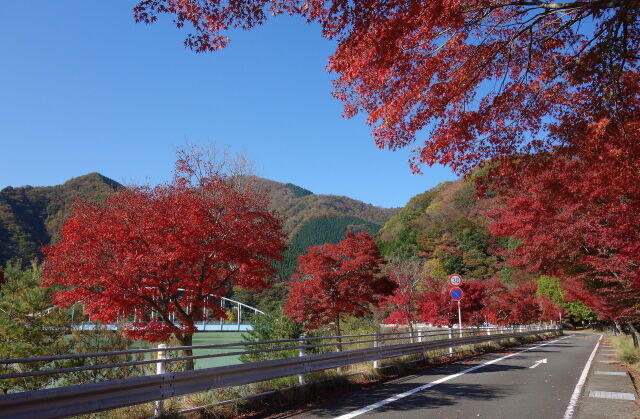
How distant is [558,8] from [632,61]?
1.82m

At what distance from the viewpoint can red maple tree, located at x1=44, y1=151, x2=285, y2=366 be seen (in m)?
10.5

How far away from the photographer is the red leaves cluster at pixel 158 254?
10.5 meters

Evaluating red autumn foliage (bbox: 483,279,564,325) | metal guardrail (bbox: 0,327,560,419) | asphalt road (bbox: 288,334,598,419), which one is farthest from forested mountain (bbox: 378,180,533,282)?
metal guardrail (bbox: 0,327,560,419)

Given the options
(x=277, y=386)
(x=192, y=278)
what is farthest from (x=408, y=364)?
(x=192, y=278)

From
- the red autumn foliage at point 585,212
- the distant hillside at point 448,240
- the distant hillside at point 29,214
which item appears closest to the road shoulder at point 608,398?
the red autumn foliage at point 585,212

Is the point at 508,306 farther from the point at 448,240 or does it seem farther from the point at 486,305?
the point at 448,240

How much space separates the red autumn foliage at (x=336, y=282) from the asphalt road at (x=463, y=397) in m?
9.39

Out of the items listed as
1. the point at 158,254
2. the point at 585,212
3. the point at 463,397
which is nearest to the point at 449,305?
the point at 585,212

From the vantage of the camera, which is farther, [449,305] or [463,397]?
[449,305]

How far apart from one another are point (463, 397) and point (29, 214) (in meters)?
58.7

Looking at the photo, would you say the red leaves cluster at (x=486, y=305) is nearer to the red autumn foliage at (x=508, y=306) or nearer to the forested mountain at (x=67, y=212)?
the red autumn foliage at (x=508, y=306)

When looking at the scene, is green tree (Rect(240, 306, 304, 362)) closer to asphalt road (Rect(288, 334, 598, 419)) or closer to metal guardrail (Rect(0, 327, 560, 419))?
asphalt road (Rect(288, 334, 598, 419))

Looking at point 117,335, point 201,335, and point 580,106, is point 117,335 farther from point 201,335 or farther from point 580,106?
point 201,335

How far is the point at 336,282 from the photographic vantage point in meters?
Answer: 21.9
